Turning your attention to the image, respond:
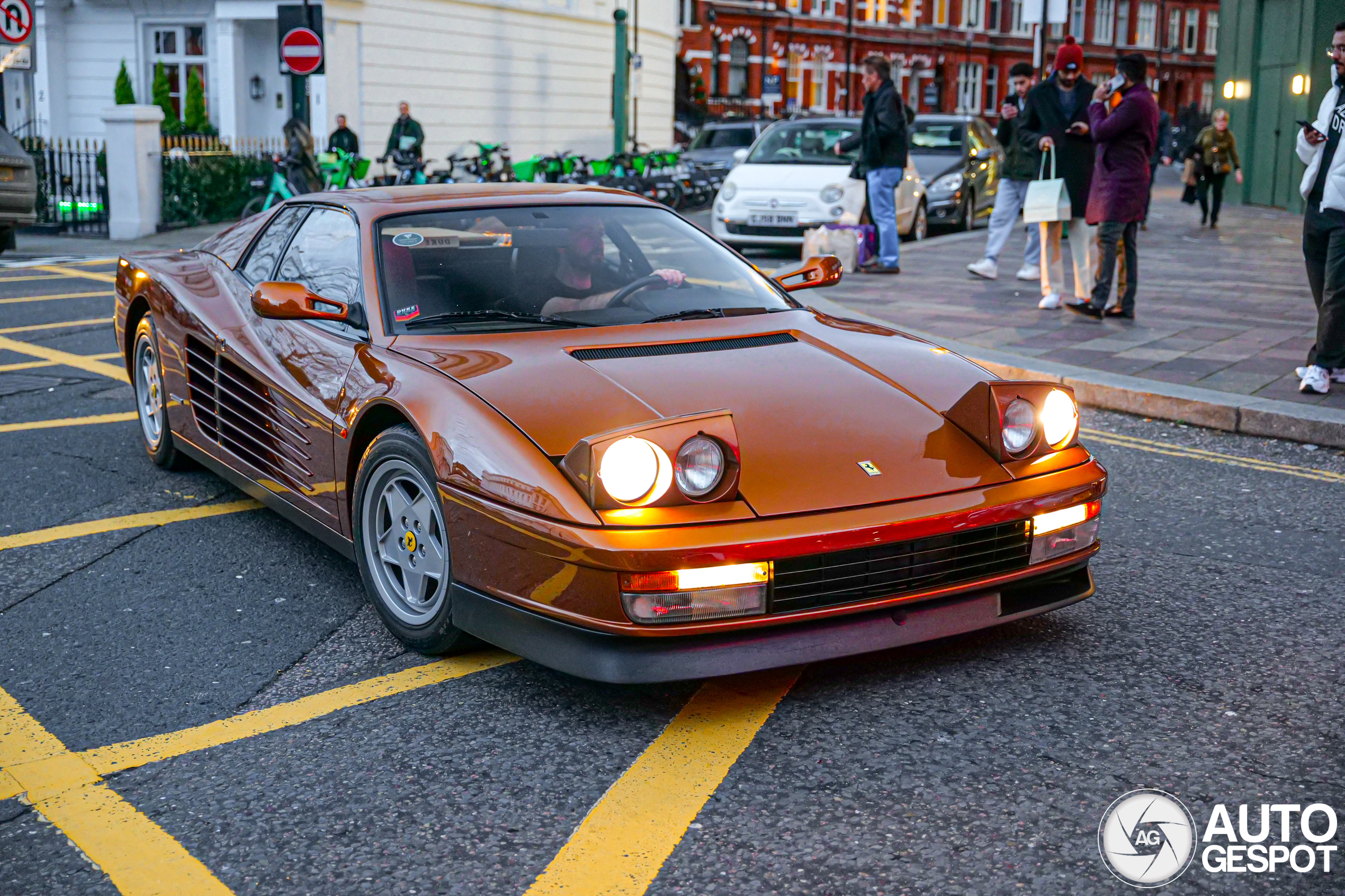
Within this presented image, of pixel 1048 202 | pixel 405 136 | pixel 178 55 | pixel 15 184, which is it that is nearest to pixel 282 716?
pixel 1048 202

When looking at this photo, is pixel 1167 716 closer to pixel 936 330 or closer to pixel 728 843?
pixel 728 843

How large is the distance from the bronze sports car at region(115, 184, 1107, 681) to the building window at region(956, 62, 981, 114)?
6705cm

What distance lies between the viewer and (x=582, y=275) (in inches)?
172

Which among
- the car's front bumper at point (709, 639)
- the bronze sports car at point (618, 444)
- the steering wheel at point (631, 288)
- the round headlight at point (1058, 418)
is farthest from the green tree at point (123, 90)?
the round headlight at point (1058, 418)

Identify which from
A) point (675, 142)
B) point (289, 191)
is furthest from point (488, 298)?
point (675, 142)

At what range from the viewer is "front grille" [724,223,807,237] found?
569 inches

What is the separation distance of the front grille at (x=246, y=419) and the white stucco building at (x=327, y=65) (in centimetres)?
2107

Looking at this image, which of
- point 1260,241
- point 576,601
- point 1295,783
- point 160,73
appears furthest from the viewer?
point 160,73

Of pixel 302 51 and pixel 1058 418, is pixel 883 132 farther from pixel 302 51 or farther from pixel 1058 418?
pixel 1058 418

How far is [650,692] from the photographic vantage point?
3465 millimetres

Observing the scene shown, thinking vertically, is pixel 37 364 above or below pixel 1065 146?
below

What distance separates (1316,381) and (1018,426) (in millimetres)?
4209

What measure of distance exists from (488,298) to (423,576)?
0.97 metres

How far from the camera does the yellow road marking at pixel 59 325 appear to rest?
9906 millimetres
